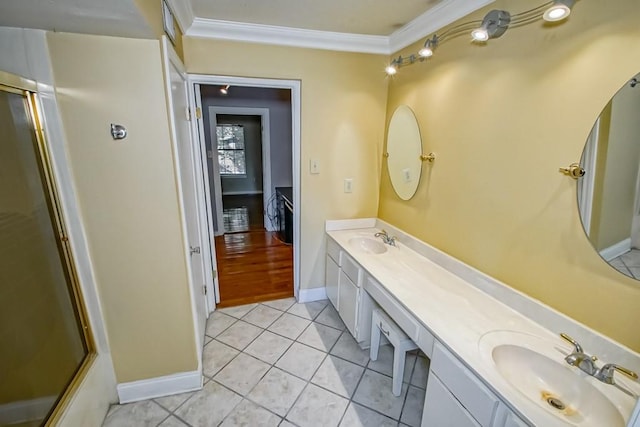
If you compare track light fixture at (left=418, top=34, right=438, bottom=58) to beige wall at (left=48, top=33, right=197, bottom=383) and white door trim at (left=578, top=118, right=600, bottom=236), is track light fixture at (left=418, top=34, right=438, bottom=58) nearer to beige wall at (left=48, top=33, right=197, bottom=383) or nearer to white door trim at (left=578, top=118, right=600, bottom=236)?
white door trim at (left=578, top=118, right=600, bottom=236)

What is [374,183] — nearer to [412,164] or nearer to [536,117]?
[412,164]

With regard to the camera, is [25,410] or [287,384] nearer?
[25,410]

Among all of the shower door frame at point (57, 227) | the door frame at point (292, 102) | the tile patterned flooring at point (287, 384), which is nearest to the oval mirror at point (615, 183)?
the tile patterned flooring at point (287, 384)

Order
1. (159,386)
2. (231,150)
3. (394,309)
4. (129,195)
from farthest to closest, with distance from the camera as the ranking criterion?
(231,150) → (159,386) → (394,309) → (129,195)

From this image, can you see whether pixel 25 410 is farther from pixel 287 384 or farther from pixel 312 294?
pixel 312 294

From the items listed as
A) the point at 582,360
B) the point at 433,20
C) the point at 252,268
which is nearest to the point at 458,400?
the point at 582,360

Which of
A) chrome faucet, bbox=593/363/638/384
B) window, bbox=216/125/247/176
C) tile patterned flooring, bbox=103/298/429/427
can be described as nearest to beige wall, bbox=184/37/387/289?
tile patterned flooring, bbox=103/298/429/427

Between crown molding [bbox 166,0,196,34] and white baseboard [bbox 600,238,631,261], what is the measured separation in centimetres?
243

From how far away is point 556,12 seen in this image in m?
1.10

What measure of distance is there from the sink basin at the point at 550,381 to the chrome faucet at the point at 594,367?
0.02 m

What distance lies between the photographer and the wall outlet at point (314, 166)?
2492mm

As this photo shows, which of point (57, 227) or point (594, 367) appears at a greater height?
point (57, 227)

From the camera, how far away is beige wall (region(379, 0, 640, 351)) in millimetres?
1059

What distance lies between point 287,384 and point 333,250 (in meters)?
1.10
